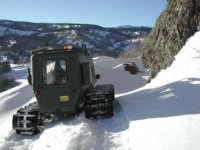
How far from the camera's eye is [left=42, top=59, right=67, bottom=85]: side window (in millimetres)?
11773

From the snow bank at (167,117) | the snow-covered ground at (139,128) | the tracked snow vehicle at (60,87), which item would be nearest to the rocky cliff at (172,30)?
the snow bank at (167,117)

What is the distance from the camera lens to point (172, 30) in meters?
21.7

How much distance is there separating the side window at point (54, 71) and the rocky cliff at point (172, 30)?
968 centimetres

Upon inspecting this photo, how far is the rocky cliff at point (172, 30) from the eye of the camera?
20125 mm

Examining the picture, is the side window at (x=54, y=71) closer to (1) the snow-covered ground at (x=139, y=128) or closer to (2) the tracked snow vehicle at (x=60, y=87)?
(2) the tracked snow vehicle at (x=60, y=87)

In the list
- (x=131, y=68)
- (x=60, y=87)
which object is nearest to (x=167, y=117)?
(x=60, y=87)

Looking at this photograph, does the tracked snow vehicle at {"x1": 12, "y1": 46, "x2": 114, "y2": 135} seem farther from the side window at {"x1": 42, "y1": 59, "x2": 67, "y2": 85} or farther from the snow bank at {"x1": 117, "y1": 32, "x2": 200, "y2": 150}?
the snow bank at {"x1": 117, "y1": 32, "x2": 200, "y2": 150}

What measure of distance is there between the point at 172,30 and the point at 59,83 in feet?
37.4

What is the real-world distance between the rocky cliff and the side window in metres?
9.68

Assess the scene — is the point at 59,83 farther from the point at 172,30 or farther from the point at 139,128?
the point at 172,30

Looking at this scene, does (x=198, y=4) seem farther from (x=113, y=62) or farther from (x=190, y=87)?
(x=113, y=62)

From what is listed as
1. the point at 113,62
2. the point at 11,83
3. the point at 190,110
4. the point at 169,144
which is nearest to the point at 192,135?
the point at 169,144

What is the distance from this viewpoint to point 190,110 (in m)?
9.23

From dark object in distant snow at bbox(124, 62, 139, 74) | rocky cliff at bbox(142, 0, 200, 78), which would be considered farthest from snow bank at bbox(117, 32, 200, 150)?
dark object in distant snow at bbox(124, 62, 139, 74)
